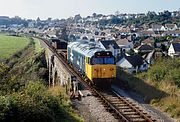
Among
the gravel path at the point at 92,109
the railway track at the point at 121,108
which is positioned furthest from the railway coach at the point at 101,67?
the gravel path at the point at 92,109

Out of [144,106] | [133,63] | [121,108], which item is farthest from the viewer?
[133,63]

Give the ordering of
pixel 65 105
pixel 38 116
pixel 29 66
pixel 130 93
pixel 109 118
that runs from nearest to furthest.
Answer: pixel 38 116, pixel 109 118, pixel 65 105, pixel 130 93, pixel 29 66

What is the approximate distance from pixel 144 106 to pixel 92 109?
256 cm

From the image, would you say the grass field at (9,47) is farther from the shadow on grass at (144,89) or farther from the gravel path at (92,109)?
the gravel path at (92,109)

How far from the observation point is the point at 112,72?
21938 mm

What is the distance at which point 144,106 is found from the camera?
1727 centimetres

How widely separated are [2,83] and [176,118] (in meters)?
7.37

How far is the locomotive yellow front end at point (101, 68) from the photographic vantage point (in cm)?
2147

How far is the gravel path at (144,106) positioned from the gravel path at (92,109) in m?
1.79

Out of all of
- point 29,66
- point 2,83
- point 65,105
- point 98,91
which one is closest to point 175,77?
point 98,91

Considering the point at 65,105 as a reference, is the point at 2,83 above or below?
above

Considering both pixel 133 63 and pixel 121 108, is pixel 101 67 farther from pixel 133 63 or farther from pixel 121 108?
pixel 133 63

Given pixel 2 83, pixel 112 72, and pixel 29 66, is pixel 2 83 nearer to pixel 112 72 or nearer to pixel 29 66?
pixel 112 72

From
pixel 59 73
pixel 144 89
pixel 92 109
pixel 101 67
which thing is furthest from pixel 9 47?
pixel 92 109
